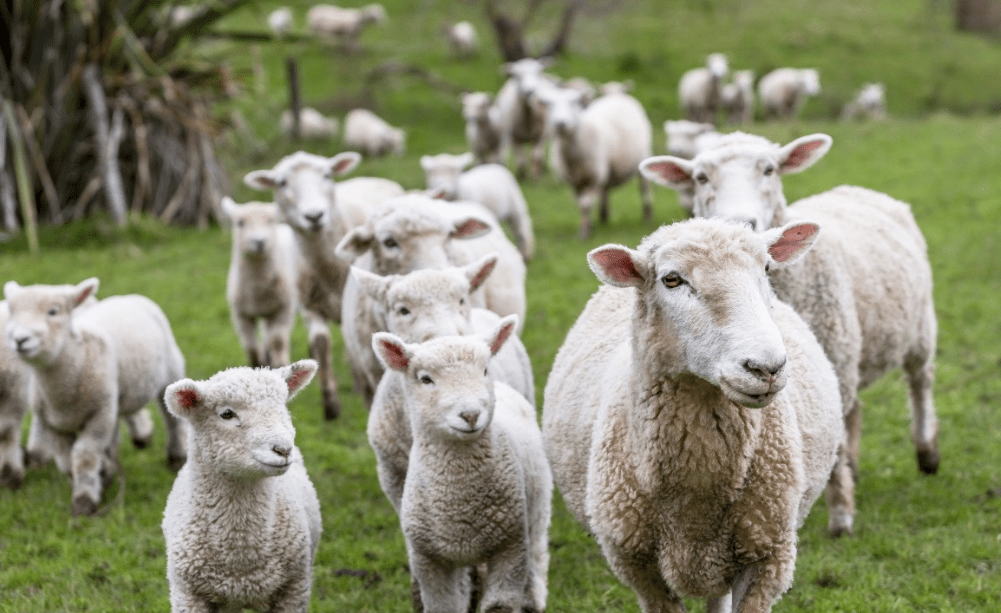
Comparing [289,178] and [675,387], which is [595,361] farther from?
[289,178]

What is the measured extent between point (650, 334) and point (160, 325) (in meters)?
4.69

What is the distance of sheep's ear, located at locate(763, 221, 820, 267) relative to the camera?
350cm

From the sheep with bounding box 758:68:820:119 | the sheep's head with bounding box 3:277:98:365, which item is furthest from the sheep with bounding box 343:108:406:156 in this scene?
the sheep's head with bounding box 3:277:98:365

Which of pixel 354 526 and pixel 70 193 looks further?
pixel 70 193

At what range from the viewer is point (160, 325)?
23.5 feet

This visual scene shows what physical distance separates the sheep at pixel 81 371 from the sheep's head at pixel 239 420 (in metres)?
2.42

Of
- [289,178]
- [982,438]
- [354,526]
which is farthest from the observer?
[289,178]

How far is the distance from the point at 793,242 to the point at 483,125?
1472cm

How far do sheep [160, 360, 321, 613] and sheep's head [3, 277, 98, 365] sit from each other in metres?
2.21

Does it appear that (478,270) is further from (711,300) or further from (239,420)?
(711,300)

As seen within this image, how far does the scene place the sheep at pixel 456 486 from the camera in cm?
429

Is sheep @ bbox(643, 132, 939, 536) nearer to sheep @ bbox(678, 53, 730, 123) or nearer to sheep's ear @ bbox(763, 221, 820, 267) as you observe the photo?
sheep's ear @ bbox(763, 221, 820, 267)

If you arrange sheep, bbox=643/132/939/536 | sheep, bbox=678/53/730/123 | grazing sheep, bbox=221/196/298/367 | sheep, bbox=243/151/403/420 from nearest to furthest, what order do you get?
sheep, bbox=643/132/939/536 → sheep, bbox=243/151/403/420 → grazing sheep, bbox=221/196/298/367 → sheep, bbox=678/53/730/123

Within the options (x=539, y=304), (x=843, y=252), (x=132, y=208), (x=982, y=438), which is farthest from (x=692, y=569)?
(x=132, y=208)
